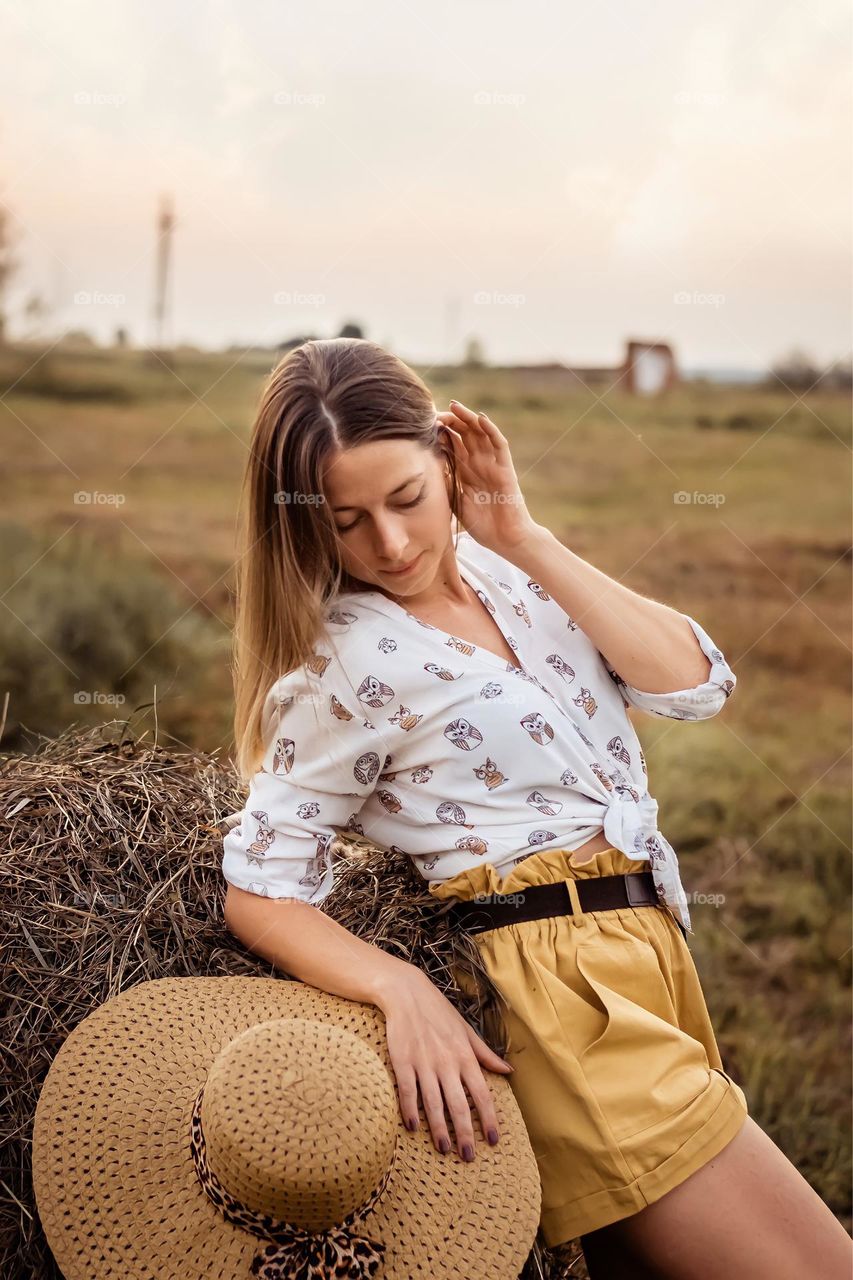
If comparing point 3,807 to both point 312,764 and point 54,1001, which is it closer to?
point 54,1001

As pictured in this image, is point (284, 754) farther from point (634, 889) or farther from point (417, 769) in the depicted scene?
point (634, 889)

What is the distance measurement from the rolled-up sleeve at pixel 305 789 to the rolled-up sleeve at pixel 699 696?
0.47 metres

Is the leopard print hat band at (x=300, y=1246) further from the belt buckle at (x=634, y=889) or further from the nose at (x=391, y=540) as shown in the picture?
the nose at (x=391, y=540)

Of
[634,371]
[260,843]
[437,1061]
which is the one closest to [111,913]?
[260,843]

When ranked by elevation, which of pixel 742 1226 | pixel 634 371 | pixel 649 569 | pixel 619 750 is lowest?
pixel 649 569

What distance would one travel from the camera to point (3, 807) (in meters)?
1.96

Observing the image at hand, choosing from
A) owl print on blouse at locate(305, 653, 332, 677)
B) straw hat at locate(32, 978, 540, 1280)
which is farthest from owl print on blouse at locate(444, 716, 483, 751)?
straw hat at locate(32, 978, 540, 1280)

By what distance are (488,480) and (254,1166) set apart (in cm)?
108

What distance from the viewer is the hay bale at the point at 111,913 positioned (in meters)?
1.65

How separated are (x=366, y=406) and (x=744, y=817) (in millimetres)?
3611

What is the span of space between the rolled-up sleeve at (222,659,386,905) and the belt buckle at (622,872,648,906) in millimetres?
421

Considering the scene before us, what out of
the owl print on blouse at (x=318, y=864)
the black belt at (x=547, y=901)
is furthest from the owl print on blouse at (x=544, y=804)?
the owl print on blouse at (x=318, y=864)

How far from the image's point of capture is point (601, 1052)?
65.1 inches

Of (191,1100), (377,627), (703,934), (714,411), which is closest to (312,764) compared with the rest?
(377,627)
